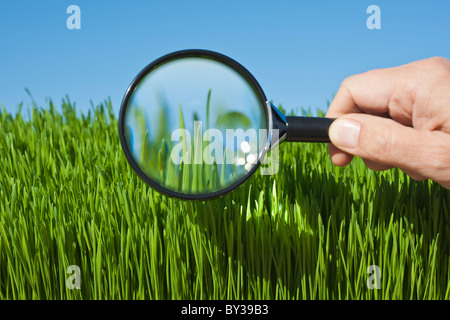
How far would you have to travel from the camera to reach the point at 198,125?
124 cm

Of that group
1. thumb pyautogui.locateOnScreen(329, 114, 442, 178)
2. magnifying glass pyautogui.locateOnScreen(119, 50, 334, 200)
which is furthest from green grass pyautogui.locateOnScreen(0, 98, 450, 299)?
thumb pyautogui.locateOnScreen(329, 114, 442, 178)

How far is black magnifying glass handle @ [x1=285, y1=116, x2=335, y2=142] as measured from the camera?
1.15 m

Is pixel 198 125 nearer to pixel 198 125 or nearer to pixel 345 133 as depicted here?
pixel 198 125

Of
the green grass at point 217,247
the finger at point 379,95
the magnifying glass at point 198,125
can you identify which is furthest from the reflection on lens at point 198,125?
the finger at point 379,95

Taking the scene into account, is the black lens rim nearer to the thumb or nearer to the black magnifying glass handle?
the black magnifying glass handle

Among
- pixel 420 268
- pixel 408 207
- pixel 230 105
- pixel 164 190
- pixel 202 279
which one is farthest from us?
pixel 408 207

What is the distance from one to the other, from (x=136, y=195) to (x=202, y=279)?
1.11 ft

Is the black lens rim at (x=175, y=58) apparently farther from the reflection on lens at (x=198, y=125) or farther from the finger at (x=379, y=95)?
the finger at (x=379, y=95)

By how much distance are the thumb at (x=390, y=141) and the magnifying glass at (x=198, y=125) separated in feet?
0.16

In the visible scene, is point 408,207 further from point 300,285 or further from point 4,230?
point 4,230

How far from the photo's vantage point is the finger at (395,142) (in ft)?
3.83

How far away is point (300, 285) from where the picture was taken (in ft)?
4.83
